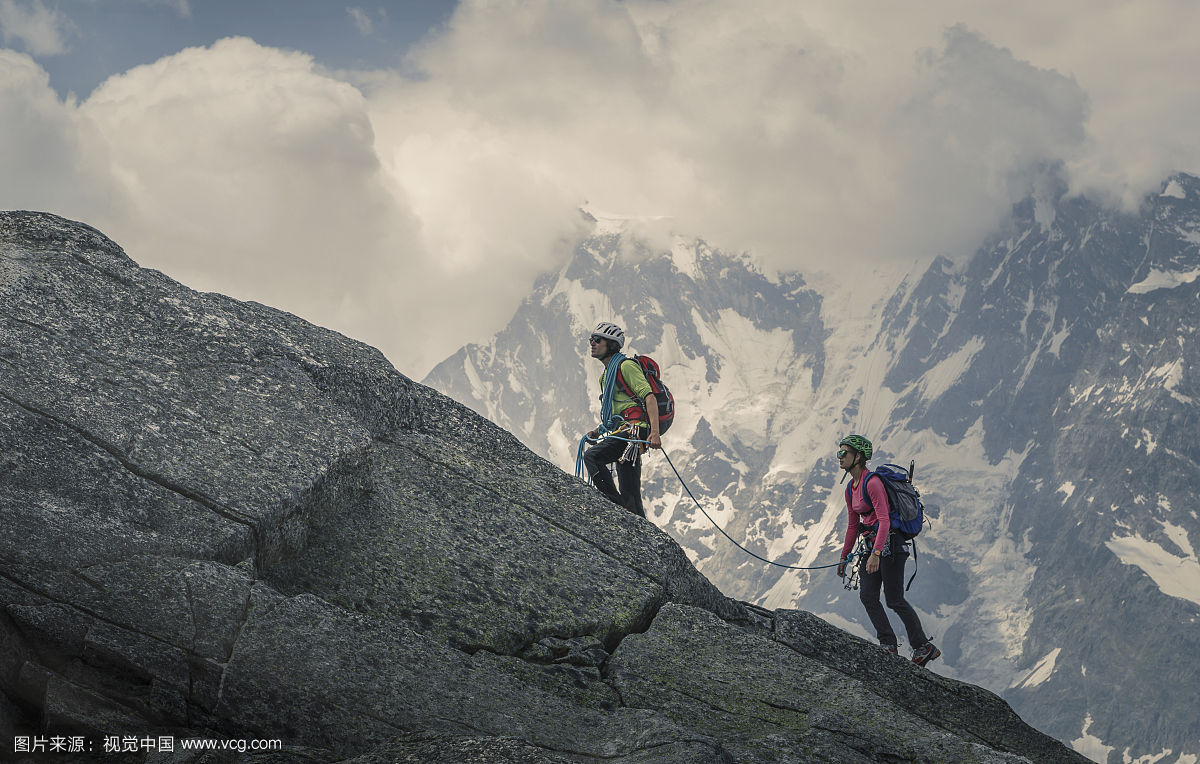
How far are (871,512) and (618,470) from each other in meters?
4.81

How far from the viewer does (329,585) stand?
13102 millimetres

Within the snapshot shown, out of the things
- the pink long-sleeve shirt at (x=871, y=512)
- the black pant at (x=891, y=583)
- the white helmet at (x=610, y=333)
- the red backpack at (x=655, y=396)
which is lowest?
the black pant at (x=891, y=583)

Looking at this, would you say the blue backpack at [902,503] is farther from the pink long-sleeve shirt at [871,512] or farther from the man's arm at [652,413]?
the man's arm at [652,413]

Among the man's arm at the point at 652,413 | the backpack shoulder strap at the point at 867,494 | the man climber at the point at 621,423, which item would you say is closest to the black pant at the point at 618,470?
the man climber at the point at 621,423

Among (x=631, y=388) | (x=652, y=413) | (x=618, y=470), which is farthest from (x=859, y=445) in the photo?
(x=618, y=470)

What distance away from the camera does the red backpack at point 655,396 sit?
18359 millimetres

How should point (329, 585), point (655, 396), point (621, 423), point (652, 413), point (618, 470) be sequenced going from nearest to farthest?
point (329, 585) → point (652, 413) → point (655, 396) → point (621, 423) → point (618, 470)

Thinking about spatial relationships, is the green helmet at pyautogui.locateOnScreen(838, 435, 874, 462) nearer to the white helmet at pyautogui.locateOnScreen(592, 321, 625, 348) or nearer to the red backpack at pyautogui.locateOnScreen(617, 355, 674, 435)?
the red backpack at pyautogui.locateOnScreen(617, 355, 674, 435)

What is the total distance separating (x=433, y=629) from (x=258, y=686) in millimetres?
2592

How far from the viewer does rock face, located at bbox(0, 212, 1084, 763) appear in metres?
10.7

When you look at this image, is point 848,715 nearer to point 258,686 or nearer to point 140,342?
point 258,686

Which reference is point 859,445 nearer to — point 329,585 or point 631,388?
point 631,388

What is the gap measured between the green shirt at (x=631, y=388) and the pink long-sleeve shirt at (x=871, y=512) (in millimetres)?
3896

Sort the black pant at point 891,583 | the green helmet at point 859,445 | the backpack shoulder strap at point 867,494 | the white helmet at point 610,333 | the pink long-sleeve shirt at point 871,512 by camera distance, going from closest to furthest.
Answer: the pink long-sleeve shirt at point 871,512 < the black pant at point 891,583 < the backpack shoulder strap at point 867,494 < the green helmet at point 859,445 < the white helmet at point 610,333
